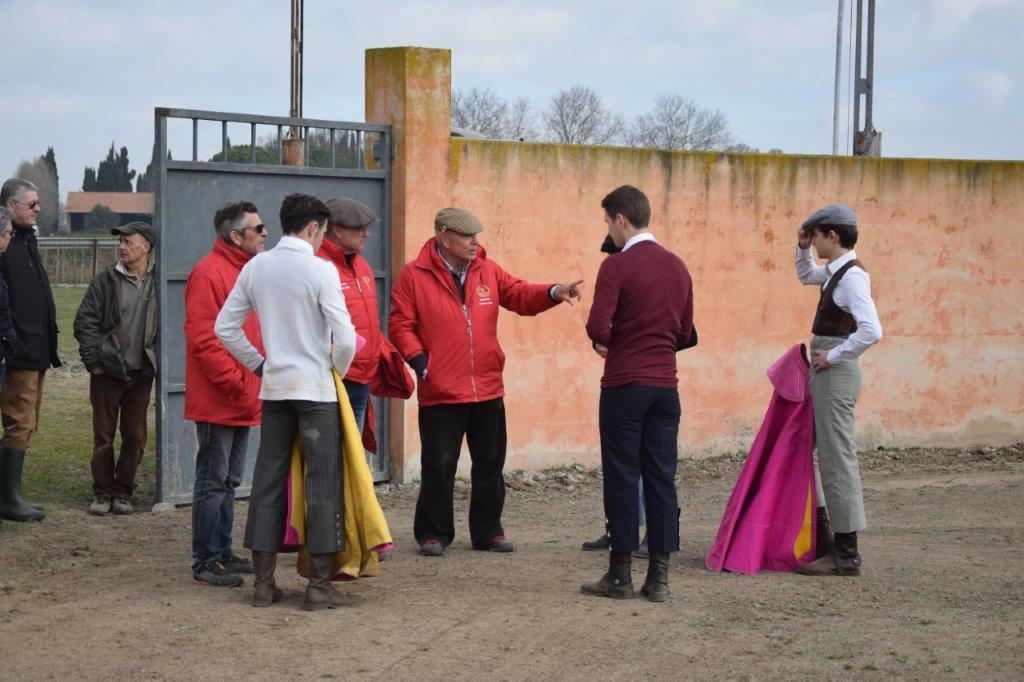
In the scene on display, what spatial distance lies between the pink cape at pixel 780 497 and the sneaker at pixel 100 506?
157 inches

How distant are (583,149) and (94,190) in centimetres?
7883

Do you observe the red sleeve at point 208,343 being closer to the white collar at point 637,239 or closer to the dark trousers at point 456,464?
the dark trousers at point 456,464

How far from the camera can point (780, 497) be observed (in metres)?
6.89

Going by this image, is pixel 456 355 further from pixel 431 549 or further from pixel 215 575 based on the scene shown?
pixel 215 575

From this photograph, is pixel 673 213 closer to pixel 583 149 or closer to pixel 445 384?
pixel 583 149

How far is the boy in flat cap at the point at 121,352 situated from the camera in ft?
26.8

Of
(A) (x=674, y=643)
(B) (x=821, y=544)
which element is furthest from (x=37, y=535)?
(B) (x=821, y=544)

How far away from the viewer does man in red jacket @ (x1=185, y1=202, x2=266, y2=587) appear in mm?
6273

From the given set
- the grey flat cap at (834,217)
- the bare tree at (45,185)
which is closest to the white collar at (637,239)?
the grey flat cap at (834,217)

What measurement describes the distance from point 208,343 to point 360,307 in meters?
0.99

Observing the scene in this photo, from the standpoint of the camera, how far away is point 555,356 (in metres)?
10.2

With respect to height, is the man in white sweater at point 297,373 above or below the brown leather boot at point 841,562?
above

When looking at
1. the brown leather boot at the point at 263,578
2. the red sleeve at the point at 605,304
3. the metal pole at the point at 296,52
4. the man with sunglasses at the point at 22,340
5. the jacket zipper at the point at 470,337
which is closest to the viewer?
the brown leather boot at the point at 263,578

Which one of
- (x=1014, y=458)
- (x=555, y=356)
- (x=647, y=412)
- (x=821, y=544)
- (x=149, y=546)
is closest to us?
(x=647, y=412)
